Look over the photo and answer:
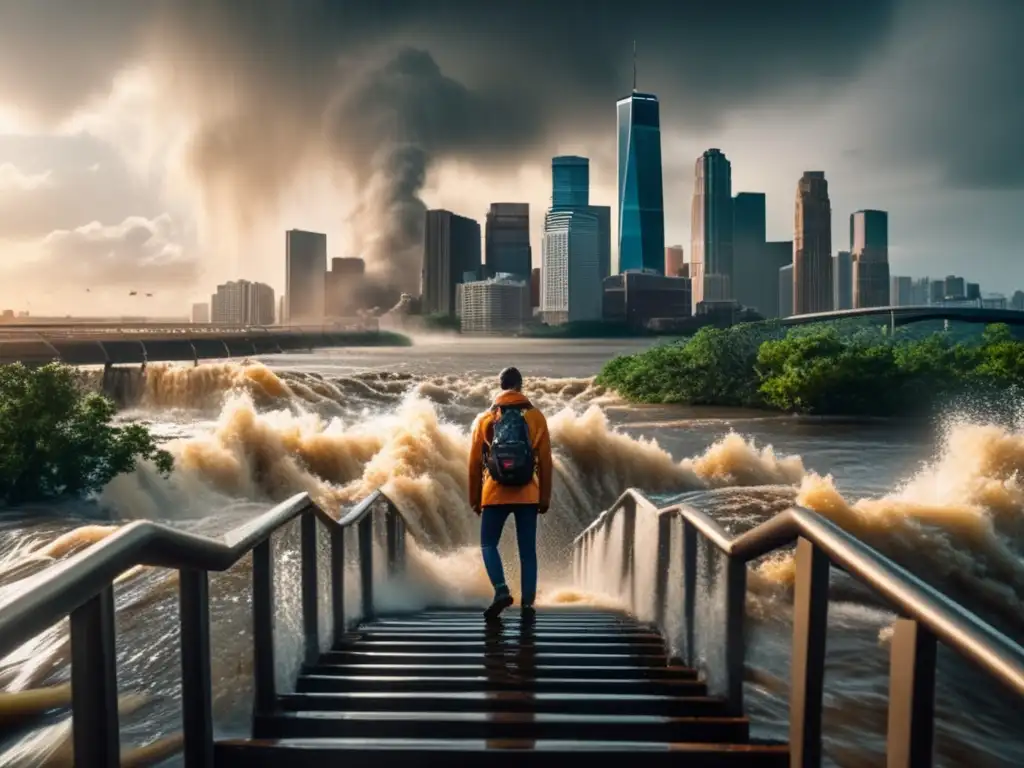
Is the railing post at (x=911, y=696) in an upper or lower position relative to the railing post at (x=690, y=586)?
upper

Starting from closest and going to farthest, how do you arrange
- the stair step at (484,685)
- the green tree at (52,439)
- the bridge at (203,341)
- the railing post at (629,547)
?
the stair step at (484,685)
the railing post at (629,547)
the green tree at (52,439)
the bridge at (203,341)

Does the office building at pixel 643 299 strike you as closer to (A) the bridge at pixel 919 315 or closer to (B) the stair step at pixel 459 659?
(A) the bridge at pixel 919 315

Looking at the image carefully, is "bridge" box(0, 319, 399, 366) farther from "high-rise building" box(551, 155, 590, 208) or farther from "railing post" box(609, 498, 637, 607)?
"railing post" box(609, 498, 637, 607)

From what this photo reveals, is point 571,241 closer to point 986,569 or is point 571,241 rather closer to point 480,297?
point 480,297

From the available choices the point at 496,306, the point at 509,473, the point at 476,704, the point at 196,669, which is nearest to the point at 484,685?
the point at 476,704

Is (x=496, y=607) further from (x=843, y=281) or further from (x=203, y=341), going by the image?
(x=843, y=281)

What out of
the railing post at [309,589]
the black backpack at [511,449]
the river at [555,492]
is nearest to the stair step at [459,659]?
the railing post at [309,589]

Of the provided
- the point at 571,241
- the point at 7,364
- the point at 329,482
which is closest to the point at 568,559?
the point at 329,482
